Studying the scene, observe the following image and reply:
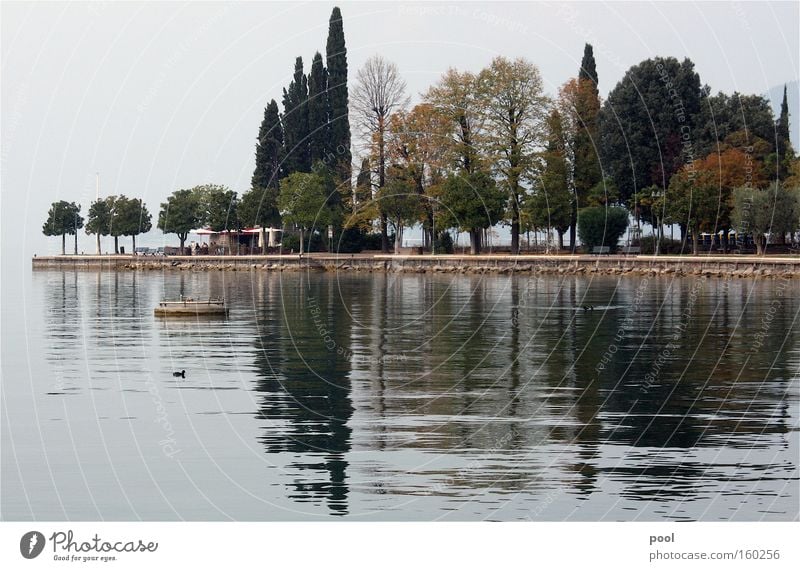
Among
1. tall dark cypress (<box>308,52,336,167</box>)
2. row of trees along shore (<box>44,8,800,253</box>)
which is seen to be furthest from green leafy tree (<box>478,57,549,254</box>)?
tall dark cypress (<box>308,52,336,167</box>)

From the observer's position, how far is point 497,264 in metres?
132

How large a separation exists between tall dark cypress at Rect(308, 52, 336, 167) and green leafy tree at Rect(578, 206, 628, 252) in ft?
112

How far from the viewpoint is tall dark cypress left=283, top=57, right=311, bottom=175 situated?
158625 millimetres

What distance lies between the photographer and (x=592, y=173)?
14488cm

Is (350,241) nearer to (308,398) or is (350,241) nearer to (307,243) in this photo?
(307,243)

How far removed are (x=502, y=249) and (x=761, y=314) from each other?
85.4m

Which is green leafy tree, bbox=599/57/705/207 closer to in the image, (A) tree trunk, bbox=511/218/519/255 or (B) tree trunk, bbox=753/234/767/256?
(A) tree trunk, bbox=511/218/519/255

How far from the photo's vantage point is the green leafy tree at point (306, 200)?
15512 cm

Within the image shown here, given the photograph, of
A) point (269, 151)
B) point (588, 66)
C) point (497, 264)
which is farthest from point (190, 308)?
point (269, 151)

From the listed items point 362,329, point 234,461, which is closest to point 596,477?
point 234,461

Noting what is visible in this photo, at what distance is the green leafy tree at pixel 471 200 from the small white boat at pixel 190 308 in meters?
63.3

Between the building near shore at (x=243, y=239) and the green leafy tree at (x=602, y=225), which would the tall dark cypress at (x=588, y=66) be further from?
the building near shore at (x=243, y=239)

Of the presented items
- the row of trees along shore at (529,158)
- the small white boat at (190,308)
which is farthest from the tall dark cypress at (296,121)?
the small white boat at (190,308)

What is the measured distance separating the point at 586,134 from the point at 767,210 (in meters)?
31.2
